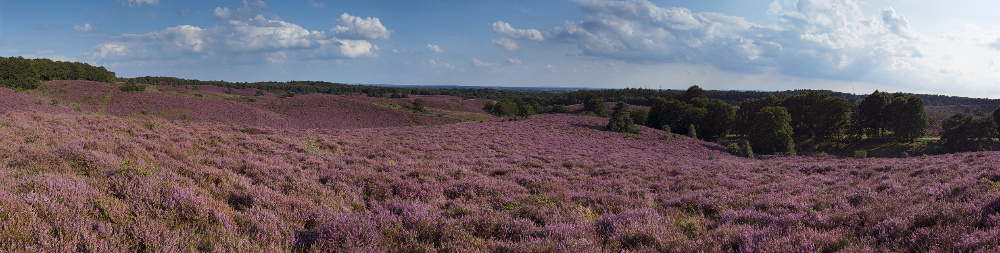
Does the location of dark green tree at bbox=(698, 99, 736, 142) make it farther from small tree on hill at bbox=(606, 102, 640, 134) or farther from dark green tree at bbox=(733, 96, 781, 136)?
small tree on hill at bbox=(606, 102, 640, 134)

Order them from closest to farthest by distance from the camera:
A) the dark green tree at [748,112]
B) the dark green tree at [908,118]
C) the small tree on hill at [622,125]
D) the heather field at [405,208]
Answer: the heather field at [405,208] → the small tree on hill at [622,125] → the dark green tree at [908,118] → the dark green tree at [748,112]

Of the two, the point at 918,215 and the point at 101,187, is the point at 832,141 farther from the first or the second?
the point at 101,187

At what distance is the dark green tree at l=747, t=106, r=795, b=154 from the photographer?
38.6 metres

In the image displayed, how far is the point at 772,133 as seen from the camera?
39.8 meters

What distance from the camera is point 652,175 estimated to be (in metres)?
13.2

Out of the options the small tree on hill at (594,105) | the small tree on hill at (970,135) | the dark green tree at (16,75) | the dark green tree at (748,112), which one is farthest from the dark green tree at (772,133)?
the dark green tree at (16,75)

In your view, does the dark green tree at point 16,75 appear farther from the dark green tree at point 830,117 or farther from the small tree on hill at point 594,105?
the dark green tree at point 830,117

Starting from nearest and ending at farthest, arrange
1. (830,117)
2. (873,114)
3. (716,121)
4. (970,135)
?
1. (970,135)
2. (873,114)
3. (830,117)
4. (716,121)

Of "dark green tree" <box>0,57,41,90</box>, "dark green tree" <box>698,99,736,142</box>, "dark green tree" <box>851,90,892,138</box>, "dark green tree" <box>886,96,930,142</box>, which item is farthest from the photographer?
"dark green tree" <box>698,99,736,142</box>

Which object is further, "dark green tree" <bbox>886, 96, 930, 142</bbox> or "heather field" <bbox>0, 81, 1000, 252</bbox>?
"dark green tree" <bbox>886, 96, 930, 142</bbox>

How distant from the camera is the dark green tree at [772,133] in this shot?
38.6 metres

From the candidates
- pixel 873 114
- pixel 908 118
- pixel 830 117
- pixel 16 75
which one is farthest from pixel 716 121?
Answer: pixel 16 75

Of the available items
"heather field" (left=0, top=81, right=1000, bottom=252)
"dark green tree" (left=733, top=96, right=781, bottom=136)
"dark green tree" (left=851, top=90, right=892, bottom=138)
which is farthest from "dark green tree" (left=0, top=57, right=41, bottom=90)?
"dark green tree" (left=851, top=90, right=892, bottom=138)

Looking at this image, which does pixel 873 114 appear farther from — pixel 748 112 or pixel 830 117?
pixel 748 112
